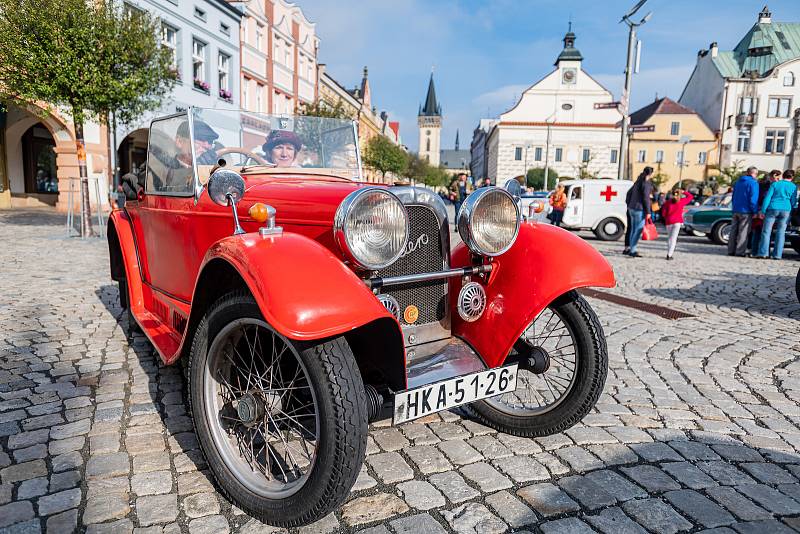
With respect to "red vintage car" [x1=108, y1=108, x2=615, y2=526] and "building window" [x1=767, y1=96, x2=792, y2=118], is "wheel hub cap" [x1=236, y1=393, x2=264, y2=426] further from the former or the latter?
"building window" [x1=767, y1=96, x2=792, y2=118]

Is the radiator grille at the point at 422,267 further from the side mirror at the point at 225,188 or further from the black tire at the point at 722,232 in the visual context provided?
the black tire at the point at 722,232

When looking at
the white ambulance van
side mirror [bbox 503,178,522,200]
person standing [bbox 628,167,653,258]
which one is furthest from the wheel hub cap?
the white ambulance van

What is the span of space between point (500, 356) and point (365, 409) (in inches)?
39.3

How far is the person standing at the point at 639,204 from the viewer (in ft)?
34.7

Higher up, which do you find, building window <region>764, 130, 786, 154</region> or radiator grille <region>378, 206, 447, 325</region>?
building window <region>764, 130, 786, 154</region>

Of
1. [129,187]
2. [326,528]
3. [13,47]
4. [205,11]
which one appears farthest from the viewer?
[205,11]

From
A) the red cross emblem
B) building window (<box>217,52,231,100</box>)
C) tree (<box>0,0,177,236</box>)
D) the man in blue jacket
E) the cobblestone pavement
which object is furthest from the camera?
building window (<box>217,52,231,100</box>)

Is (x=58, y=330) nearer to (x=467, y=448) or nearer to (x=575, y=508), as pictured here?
(x=467, y=448)

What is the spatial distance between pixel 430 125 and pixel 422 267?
121089mm

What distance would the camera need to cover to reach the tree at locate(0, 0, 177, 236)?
955 centimetres

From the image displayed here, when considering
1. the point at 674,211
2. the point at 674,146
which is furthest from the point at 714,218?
the point at 674,146

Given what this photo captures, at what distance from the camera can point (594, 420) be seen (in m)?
2.99

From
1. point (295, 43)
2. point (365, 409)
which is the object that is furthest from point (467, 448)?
point (295, 43)

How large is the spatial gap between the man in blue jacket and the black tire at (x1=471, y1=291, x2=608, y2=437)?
9.96 metres
